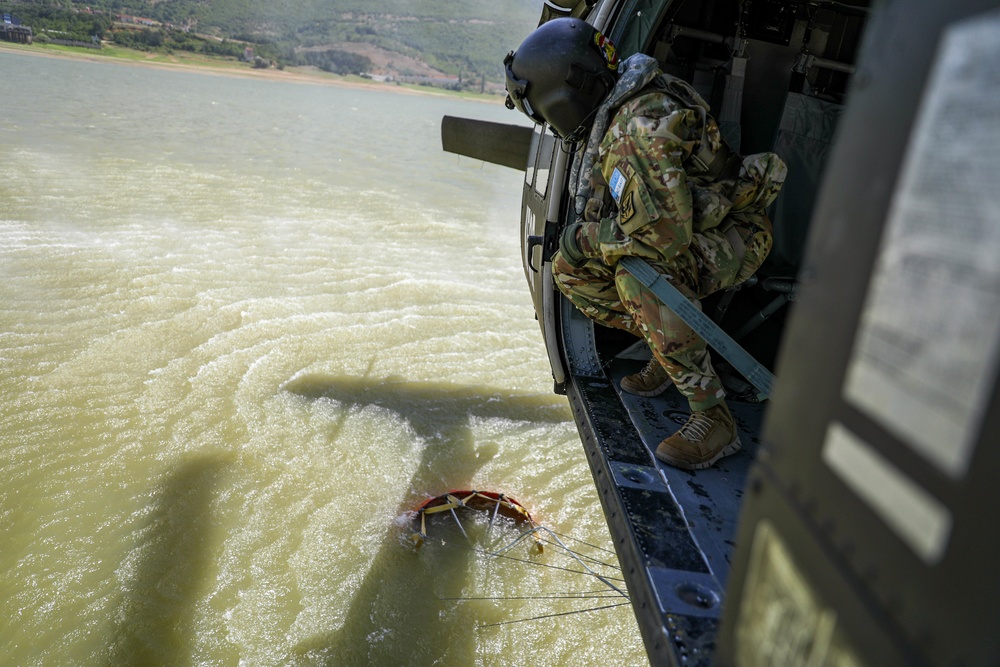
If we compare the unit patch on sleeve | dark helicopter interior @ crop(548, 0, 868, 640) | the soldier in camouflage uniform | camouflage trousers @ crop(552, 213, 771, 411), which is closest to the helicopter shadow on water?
dark helicopter interior @ crop(548, 0, 868, 640)

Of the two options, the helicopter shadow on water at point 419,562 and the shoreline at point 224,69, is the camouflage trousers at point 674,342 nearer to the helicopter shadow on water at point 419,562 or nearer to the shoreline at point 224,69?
the helicopter shadow on water at point 419,562

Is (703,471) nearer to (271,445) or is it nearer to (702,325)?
(702,325)

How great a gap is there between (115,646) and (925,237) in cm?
334

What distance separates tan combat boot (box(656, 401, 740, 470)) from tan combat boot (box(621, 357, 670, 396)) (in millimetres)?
494

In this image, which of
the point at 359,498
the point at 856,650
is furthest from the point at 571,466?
the point at 856,650

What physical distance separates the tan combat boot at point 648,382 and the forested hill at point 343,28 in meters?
50.6

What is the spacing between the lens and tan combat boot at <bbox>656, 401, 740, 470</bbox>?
2.76m

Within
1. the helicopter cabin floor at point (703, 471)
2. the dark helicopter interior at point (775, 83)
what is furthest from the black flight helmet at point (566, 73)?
the helicopter cabin floor at point (703, 471)

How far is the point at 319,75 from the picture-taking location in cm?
5462

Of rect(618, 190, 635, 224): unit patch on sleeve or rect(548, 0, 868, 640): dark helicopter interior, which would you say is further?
rect(548, 0, 868, 640): dark helicopter interior

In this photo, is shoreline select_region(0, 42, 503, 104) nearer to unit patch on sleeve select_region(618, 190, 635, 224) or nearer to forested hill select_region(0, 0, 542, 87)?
forested hill select_region(0, 0, 542, 87)

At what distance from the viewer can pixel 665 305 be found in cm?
277

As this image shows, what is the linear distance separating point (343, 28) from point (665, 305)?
77.3 meters

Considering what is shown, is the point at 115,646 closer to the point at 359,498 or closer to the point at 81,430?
the point at 359,498
